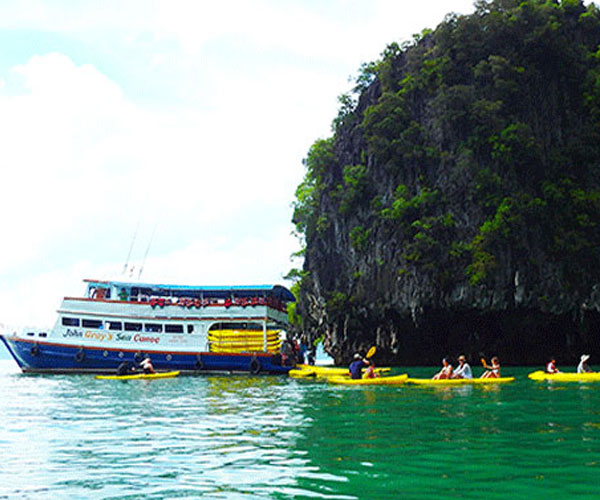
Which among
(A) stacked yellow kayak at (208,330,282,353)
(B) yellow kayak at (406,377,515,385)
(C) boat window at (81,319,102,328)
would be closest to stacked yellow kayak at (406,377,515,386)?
(B) yellow kayak at (406,377,515,385)

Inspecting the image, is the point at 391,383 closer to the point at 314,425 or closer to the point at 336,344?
the point at 314,425

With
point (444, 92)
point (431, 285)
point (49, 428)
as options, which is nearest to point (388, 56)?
point (444, 92)

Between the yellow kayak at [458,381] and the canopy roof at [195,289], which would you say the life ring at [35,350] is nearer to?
the canopy roof at [195,289]

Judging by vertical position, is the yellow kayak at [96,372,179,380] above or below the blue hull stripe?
below

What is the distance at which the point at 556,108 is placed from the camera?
160 ft

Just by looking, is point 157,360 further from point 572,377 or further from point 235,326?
point 572,377

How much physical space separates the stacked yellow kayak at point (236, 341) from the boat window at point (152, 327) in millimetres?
2743

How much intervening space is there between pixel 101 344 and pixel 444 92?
1137 inches

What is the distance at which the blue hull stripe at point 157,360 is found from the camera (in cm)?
3550

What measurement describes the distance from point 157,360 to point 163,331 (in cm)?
154

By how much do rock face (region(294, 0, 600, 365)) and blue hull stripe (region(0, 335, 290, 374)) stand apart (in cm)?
1546

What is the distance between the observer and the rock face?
44875 millimetres

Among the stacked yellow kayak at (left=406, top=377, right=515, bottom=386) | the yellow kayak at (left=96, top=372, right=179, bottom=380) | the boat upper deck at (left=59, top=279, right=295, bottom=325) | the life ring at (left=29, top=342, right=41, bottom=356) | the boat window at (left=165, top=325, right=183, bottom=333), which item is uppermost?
the boat upper deck at (left=59, top=279, right=295, bottom=325)

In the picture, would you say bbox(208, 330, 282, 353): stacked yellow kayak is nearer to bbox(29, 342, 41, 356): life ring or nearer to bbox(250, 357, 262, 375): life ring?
bbox(250, 357, 262, 375): life ring
